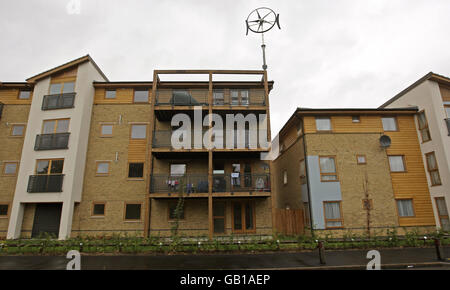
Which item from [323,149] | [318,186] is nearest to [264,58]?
[323,149]

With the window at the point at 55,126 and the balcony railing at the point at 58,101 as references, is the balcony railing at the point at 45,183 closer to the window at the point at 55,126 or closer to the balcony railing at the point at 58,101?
the window at the point at 55,126

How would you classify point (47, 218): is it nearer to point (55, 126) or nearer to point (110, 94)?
point (55, 126)

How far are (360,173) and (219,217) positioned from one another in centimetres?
1002

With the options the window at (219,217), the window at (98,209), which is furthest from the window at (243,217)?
the window at (98,209)

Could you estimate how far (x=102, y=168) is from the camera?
16875 mm

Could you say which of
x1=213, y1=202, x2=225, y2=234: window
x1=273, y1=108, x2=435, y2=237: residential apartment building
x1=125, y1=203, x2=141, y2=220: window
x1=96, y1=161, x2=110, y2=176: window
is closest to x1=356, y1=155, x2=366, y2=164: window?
x1=273, y1=108, x2=435, y2=237: residential apartment building

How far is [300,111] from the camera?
16.6 meters

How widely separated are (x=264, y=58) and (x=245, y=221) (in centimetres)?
1225

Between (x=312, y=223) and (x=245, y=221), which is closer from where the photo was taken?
(x=312, y=223)

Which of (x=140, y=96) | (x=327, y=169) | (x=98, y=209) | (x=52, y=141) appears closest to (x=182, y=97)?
(x=140, y=96)

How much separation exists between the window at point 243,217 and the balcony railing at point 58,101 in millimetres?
13942

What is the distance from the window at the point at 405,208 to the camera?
612 inches
